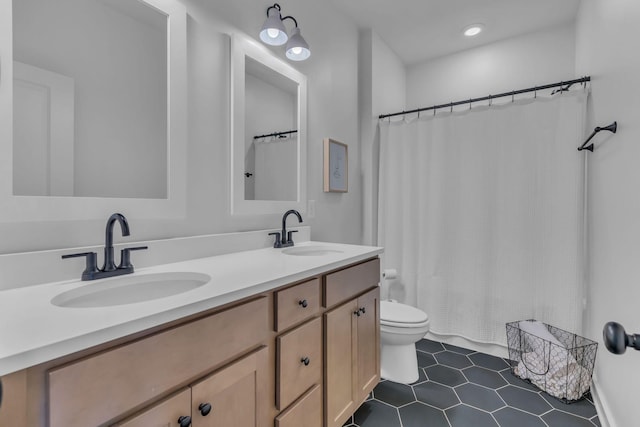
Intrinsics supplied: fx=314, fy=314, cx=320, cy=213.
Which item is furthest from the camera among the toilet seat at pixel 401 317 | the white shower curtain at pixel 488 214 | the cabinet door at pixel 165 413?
the white shower curtain at pixel 488 214

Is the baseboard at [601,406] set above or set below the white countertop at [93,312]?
below

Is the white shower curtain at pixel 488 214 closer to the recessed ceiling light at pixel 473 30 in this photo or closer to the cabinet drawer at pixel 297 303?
the recessed ceiling light at pixel 473 30

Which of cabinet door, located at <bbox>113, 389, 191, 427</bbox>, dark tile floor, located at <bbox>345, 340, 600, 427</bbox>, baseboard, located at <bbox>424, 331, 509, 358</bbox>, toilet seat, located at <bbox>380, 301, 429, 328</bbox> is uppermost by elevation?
cabinet door, located at <bbox>113, 389, 191, 427</bbox>

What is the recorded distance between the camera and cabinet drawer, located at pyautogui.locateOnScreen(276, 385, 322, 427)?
1.06 metres

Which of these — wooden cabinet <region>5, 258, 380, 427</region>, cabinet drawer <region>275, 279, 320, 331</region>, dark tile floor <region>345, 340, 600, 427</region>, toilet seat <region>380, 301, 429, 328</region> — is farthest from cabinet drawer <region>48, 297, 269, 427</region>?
toilet seat <region>380, 301, 429, 328</region>

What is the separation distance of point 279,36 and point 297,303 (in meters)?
1.32

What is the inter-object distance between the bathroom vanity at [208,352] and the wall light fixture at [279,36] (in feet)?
3.55

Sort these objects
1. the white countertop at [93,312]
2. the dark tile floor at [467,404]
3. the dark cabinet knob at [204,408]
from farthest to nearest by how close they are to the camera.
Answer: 1. the dark tile floor at [467,404]
2. the dark cabinet knob at [204,408]
3. the white countertop at [93,312]

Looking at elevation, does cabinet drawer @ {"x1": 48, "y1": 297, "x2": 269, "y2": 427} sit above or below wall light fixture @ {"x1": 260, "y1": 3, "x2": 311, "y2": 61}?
below

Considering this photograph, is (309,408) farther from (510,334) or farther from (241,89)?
(510,334)

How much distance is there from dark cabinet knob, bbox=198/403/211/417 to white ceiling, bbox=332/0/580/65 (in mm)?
2474

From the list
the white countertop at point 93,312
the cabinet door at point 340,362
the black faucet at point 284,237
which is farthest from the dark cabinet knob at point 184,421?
the black faucet at point 284,237

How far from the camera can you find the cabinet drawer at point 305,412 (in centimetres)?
106

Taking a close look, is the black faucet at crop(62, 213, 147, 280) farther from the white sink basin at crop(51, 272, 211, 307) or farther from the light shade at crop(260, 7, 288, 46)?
the light shade at crop(260, 7, 288, 46)
